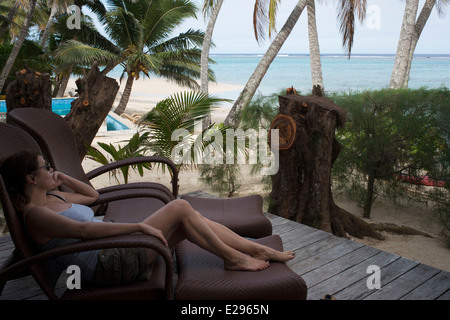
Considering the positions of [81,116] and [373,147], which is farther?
[373,147]

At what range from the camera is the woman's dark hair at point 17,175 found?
6.26 ft

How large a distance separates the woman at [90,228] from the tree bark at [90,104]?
8.02 feet

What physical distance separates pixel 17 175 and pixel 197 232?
3.11 ft

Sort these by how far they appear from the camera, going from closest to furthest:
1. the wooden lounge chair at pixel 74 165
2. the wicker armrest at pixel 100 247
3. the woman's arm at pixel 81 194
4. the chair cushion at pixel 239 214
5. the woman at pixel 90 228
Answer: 1. the wicker armrest at pixel 100 247
2. the woman at pixel 90 228
3. the woman's arm at pixel 81 194
4. the wooden lounge chair at pixel 74 165
5. the chair cushion at pixel 239 214

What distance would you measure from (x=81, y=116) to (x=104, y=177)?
392 centimetres

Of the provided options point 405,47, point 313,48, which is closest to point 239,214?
point 313,48

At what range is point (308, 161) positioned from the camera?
4.25 metres

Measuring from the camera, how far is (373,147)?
17.5 ft

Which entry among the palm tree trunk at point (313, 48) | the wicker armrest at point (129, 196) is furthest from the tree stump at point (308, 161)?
the palm tree trunk at point (313, 48)

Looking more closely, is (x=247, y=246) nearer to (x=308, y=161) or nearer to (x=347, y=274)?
(x=347, y=274)

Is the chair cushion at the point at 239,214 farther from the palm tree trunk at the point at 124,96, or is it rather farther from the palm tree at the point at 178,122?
the palm tree trunk at the point at 124,96
